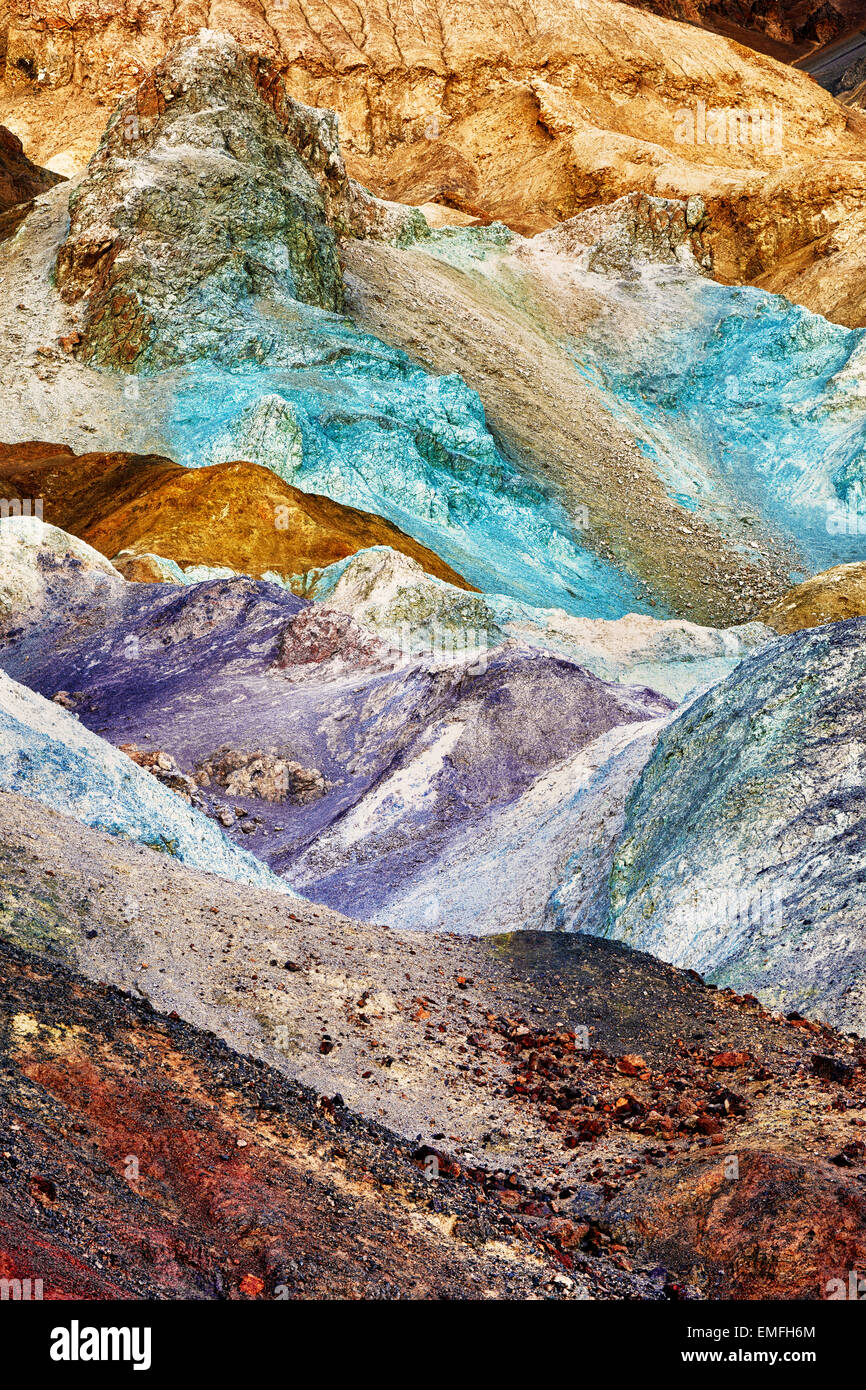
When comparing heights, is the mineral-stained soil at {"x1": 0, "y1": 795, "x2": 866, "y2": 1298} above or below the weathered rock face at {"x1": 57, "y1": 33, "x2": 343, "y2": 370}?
below

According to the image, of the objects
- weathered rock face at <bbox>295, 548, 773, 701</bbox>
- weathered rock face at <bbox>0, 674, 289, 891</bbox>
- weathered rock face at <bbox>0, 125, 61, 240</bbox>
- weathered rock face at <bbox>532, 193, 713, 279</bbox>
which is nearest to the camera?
weathered rock face at <bbox>0, 674, 289, 891</bbox>

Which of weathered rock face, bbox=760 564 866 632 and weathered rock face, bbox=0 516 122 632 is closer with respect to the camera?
weathered rock face, bbox=0 516 122 632

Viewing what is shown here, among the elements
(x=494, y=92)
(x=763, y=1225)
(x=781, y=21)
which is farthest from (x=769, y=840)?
(x=781, y=21)

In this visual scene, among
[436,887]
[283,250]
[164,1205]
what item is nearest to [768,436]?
[283,250]

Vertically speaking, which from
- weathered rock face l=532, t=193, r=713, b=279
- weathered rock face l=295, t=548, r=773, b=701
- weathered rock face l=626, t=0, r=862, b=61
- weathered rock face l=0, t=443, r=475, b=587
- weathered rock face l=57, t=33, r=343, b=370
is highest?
weathered rock face l=626, t=0, r=862, b=61

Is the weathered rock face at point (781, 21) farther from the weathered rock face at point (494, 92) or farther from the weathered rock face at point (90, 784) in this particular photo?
the weathered rock face at point (90, 784)

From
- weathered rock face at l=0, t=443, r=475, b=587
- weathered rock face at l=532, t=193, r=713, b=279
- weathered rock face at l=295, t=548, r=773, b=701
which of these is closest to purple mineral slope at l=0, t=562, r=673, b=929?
weathered rock face at l=295, t=548, r=773, b=701

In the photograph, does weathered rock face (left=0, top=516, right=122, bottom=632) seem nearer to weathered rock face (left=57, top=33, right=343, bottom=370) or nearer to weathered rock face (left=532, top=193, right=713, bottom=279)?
weathered rock face (left=57, top=33, right=343, bottom=370)

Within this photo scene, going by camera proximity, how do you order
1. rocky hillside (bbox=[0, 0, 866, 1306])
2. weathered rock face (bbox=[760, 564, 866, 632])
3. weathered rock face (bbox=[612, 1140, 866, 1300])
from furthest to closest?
weathered rock face (bbox=[760, 564, 866, 632]) → rocky hillside (bbox=[0, 0, 866, 1306]) → weathered rock face (bbox=[612, 1140, 866, 1300])
